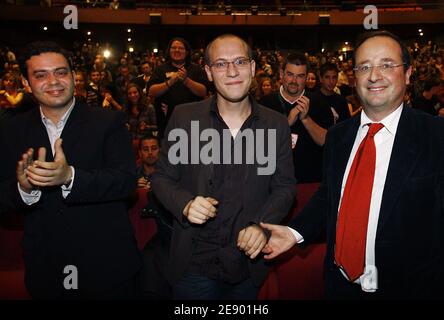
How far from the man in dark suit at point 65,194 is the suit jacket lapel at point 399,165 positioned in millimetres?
938

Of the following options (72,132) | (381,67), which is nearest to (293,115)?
(381,67)

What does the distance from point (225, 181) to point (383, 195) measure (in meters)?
0.59

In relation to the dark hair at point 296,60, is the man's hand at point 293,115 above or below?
below

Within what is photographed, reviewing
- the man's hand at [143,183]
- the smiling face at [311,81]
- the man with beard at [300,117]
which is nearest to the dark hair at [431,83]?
the smiling face at [311,81]

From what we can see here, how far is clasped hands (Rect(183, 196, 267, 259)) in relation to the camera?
1.57 meters

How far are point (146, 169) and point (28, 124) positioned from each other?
1.91 m

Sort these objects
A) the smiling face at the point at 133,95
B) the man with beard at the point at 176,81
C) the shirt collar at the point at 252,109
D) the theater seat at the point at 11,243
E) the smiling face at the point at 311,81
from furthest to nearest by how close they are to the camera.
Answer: the smiling face at the point at 311,81 → the smiling face at the point at 133,95 → the man with beard at the point at 176,81 → the theater seat at the point at 11,243 → the shirt collar at the point at 252,109

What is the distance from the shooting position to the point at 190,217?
63.0 inches

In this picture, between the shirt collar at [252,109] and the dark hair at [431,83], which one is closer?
the shirt collar at [252,109]

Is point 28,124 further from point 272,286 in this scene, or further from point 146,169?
point 146,169

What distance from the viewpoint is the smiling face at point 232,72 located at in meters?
1.79

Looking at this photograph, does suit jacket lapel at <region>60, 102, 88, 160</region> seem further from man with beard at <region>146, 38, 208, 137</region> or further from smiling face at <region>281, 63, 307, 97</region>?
man with beard at <region>146, 38, 208, 137</region>

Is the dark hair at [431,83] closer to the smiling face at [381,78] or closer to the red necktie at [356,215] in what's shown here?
the smiling face at [381,78]

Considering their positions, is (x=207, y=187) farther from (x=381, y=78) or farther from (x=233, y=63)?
(x=381, y=78)
